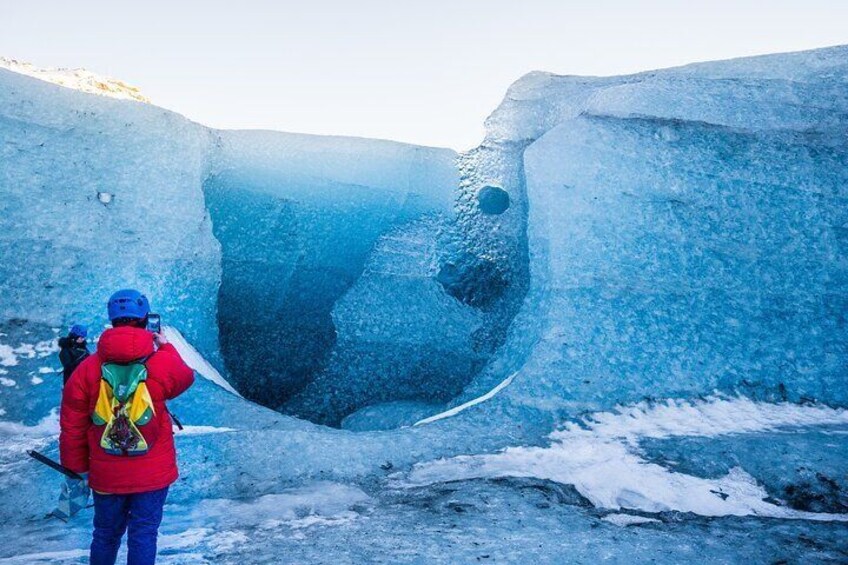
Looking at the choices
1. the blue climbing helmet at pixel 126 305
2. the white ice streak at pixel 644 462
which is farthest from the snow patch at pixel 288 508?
the blue climbing helmet at pixel 126 305

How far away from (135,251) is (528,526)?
5.84m

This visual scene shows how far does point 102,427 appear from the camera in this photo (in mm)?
2127

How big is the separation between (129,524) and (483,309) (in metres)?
6.39

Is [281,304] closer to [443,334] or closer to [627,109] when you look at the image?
[443,334]

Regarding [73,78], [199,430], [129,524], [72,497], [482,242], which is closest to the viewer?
[129,524]

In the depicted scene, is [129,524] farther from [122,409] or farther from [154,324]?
[154,324]

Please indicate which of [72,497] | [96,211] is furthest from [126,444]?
[96,211]

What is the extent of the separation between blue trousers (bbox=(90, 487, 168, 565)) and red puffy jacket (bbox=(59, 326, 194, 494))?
0.08 metres

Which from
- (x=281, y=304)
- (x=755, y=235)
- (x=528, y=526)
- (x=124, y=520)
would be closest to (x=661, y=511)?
(x=528, y=526)

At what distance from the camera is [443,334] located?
795 centimetres

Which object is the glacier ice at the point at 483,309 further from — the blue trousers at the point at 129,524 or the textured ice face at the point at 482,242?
the blue trousers at the point at 129,524

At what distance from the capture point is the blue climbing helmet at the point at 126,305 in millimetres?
2176

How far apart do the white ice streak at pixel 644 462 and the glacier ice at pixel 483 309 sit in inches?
1.4

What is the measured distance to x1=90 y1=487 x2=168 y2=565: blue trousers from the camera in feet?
7.16
